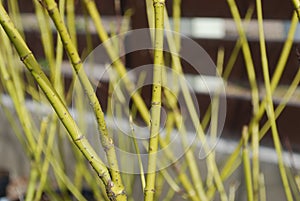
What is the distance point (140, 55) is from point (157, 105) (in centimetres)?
146

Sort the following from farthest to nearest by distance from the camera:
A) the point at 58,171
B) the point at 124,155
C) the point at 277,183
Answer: the point at 277,183 → the point at 124,155 → the point at 58,171

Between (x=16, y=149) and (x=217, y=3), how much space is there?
112 cm

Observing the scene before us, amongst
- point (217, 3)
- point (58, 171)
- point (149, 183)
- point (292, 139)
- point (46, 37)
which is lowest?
point (149, 183)

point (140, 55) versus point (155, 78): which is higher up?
point (140, 55)

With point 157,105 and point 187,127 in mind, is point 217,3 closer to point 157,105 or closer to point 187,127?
point 187,127

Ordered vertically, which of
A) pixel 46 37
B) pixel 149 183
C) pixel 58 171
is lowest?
pixel 149 183

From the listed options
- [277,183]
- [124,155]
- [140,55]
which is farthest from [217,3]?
[124,155]

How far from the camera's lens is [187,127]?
5.65 ft

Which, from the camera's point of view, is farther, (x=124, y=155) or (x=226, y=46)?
(x=226, y=46)

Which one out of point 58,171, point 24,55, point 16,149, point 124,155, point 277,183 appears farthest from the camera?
point 16,149

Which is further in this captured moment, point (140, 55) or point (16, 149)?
point (16, 149)

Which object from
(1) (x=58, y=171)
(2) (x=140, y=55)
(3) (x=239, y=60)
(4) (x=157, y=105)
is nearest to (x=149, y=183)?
(4) (x=157, y=105)

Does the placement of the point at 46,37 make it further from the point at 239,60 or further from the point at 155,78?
the point at 239,60

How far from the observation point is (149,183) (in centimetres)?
48
